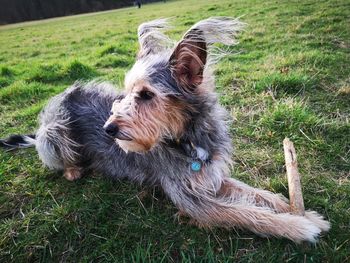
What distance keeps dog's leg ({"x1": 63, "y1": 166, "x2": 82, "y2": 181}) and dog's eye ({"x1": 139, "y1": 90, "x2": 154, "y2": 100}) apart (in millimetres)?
1618

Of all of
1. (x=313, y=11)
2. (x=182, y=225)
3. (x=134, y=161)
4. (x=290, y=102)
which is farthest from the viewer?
(x=313, y=11)

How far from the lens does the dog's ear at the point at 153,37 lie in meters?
3.69

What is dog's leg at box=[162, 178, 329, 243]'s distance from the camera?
9.84 ft

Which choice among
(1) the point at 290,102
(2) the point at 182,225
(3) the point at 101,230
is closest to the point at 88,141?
(3) the point at 101,230

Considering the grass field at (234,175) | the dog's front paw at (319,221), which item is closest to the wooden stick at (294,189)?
the dog's front paw at (319,221)

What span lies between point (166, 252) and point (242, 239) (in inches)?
28.3

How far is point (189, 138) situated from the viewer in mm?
3436

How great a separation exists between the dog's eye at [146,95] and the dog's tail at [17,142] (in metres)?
2.51

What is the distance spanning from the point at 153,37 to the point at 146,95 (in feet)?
2.73

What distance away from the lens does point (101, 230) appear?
3475 millimetres

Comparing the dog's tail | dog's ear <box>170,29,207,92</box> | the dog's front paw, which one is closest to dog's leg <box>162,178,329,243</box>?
the dog's front paw

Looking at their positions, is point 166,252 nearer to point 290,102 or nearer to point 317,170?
point 317,170

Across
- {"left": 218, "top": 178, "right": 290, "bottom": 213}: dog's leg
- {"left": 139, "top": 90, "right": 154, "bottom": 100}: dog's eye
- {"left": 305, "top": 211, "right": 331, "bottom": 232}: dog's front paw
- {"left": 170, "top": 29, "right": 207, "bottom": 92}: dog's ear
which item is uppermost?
{"left": 170, "top": 29, "right": 207, "bottom": 92}: dog's ear

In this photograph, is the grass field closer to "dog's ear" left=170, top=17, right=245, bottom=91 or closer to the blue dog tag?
the blue dog tag
